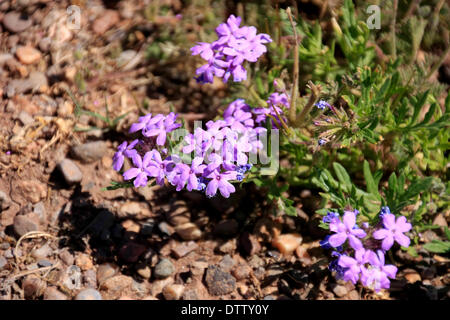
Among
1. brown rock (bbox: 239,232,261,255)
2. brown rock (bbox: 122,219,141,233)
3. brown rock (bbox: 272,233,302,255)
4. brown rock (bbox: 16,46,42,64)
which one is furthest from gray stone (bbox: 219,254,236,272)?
brown rock (bbox: 16,46,42,64)

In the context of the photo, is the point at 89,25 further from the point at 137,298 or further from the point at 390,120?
the point at 390,120

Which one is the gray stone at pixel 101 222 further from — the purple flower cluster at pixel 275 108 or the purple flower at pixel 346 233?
the purple flower at pixel 346 233

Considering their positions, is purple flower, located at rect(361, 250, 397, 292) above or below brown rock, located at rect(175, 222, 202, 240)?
above

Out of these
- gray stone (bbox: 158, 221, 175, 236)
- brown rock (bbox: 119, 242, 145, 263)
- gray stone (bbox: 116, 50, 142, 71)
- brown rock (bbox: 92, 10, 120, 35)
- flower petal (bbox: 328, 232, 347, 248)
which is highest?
brown rock (bbox: 92, 10, 120, 35)

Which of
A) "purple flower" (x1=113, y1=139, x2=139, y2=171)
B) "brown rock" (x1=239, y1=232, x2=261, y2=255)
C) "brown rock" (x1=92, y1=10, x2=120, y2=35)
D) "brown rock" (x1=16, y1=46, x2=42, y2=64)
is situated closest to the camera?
"purple flower" (x1=113, y1=139, x2=139, y2=171)

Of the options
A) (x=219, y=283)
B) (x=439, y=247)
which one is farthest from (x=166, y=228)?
(x=439, y=247)

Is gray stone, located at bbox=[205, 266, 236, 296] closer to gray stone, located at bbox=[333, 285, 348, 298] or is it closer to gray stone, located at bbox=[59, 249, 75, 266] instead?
gray stone, located at bbox=[333, 285, 348, 298]

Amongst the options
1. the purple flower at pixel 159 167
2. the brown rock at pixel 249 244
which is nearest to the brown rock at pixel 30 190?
the purple flower at pixel 159 167
